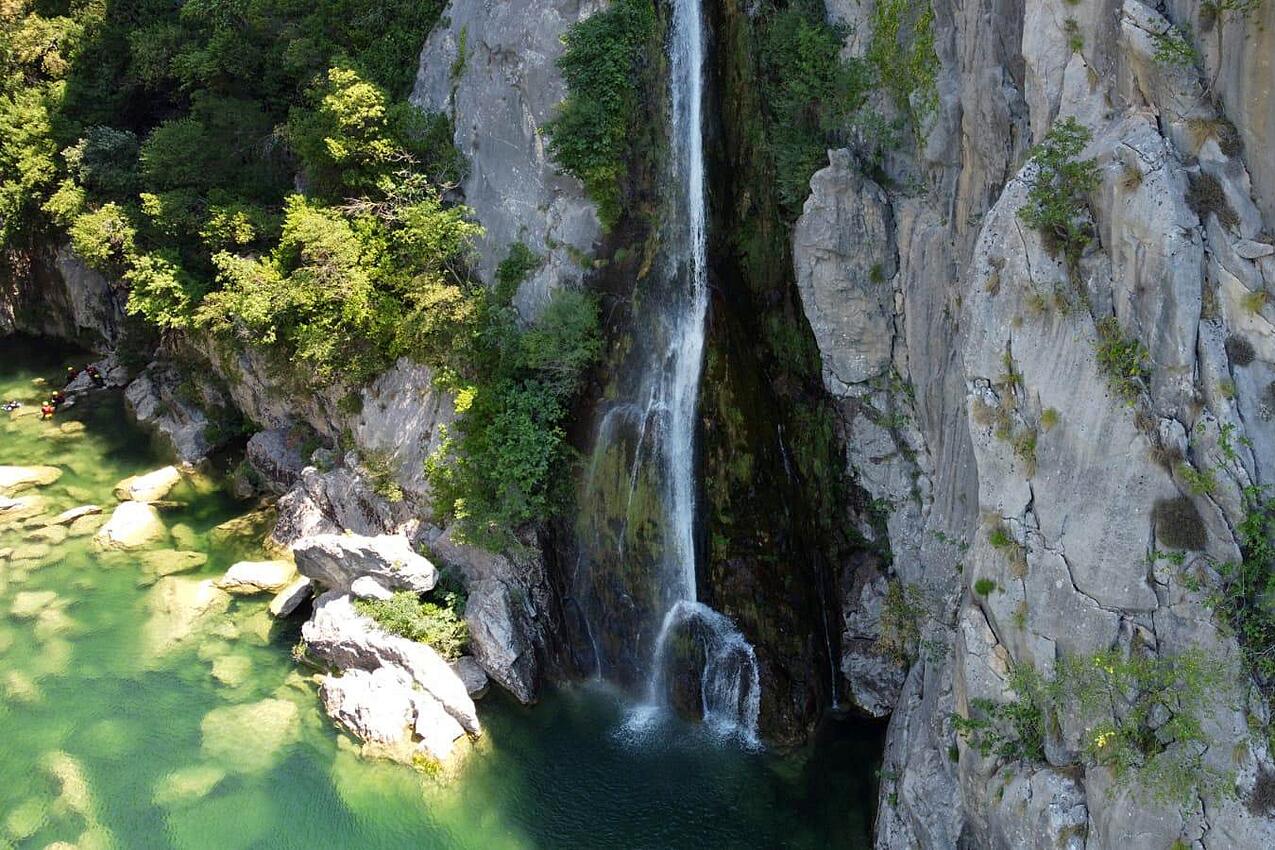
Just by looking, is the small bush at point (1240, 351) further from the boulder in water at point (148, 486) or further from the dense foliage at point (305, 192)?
the boulder in water at point (148, 486)

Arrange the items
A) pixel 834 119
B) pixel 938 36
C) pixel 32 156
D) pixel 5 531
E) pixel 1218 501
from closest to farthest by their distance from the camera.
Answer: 1. pixel 1218 501
2. pixel 938 36
3. pixel 834 119
4. pixel 5 531
5. pixel 32 156

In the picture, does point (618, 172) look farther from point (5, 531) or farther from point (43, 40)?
point (43, 40)

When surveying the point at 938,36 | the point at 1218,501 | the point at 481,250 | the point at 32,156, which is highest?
the point at 938,36

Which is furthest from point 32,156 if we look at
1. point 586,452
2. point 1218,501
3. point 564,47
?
point 1218,501

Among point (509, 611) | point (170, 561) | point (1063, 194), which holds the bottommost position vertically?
point (170, 561)

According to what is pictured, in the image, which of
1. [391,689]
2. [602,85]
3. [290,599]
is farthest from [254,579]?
[602,85]

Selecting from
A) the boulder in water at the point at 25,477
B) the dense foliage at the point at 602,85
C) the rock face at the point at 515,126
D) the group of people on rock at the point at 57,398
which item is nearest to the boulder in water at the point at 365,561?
the rock face at the point at 515,126

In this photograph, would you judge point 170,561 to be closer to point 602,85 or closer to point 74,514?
point 74,514
